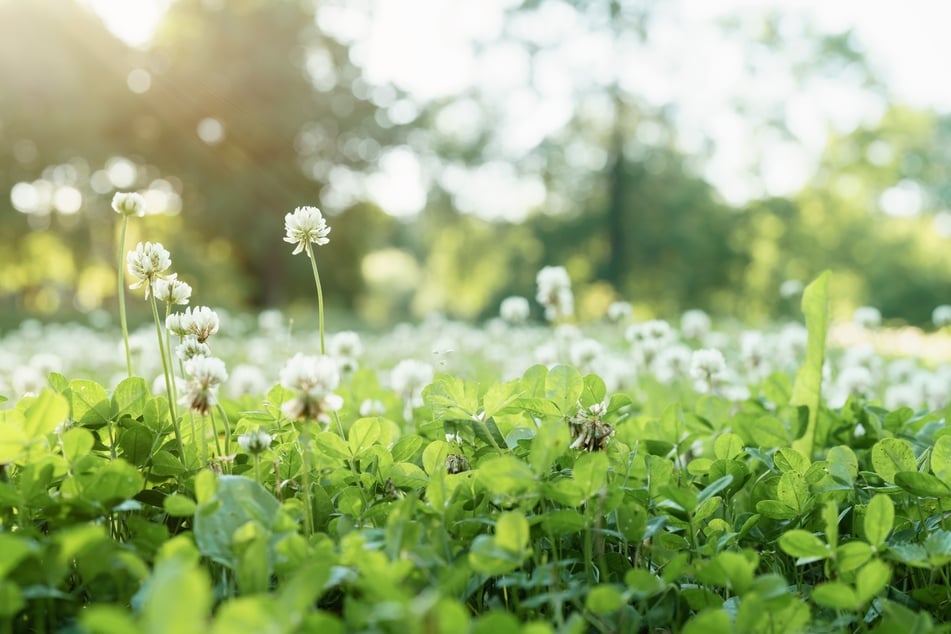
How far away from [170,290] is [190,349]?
15 cm

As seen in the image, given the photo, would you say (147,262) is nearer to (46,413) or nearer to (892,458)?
(46,413)

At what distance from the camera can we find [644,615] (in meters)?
1.17

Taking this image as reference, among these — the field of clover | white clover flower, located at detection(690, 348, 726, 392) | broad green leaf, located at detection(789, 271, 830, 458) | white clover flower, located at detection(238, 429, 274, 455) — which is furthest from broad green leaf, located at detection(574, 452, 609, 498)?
white clover flower, located at detection(690, 348, 726, 392)

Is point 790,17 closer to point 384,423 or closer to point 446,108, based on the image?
point 446,108

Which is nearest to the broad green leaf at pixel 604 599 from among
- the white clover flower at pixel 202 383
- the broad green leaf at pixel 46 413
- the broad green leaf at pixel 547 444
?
the broad green leaf at pixel 547 444

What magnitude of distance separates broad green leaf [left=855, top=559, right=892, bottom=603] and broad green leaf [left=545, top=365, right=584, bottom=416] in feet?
1.76

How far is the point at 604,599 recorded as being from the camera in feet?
3.20

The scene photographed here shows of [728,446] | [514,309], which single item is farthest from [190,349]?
[514,309]

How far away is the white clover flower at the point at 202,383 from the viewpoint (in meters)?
1.23

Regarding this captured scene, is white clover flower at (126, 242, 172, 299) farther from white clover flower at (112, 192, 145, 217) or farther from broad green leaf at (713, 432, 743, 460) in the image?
broad green leaf at (713, 432, 743, 460)

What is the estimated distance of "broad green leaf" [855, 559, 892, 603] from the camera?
A: 40.1 inches

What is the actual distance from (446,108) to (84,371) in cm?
2870

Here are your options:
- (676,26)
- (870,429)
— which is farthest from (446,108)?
(870,429)

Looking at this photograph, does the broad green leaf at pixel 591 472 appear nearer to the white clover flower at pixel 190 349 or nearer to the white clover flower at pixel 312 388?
the white clover flower at pixel 312 388
